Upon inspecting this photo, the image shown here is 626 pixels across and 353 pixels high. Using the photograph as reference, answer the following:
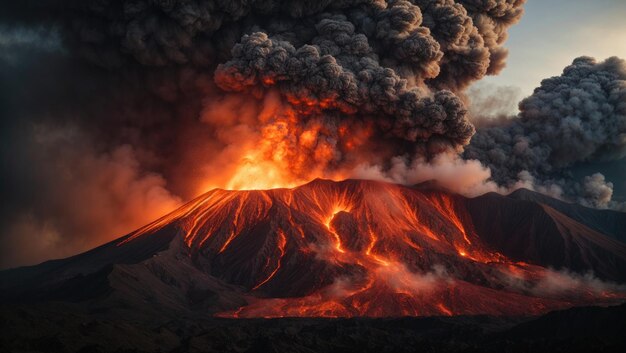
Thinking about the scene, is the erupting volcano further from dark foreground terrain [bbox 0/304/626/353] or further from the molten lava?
dark foreground terrain [bbox 0/304/626/353]

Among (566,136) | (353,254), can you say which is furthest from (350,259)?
(566,136)

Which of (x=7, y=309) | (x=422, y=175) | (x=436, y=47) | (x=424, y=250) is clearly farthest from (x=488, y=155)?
(x=7, y=309)

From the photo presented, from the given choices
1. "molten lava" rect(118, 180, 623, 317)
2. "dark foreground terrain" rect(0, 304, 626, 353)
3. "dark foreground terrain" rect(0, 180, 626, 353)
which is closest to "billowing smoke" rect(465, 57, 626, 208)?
"dark foreground terrain" rect(0, 180, 626, 353)

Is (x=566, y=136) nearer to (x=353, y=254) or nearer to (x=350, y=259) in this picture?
(x=353, y=254)

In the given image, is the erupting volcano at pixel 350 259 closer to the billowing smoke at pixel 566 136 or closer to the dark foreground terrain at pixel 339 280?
the dark foreground terrain at pixel 339 280

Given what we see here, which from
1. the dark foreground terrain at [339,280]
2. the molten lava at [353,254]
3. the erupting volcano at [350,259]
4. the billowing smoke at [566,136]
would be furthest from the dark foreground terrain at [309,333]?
the billowing smoke at [566,136]

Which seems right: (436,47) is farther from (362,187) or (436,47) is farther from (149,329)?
(149,329)
